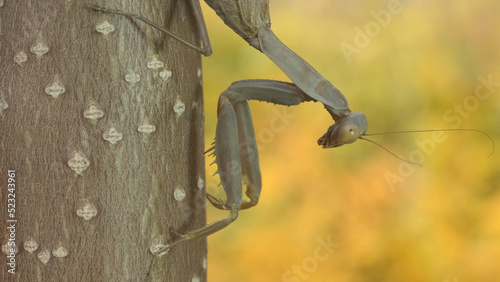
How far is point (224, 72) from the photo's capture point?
109cm

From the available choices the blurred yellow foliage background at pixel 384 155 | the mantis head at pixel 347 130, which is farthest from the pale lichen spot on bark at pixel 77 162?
the blurred yellow foliage background at pixel 384 155

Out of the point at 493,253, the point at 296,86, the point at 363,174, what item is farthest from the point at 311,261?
the point at 296,86

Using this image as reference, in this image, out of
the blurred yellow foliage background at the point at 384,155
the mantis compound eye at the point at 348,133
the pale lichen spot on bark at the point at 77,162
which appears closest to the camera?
the pale lichen spot on bark at the point at 77,162

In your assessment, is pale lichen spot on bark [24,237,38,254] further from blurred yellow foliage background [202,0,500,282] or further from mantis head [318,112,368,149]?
blurred yellow foliage background [202,0,500,282]

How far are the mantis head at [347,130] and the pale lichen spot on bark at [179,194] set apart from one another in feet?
0.65

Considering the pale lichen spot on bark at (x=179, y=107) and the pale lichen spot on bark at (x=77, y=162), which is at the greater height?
the pale lichen spot on bark at (x=179, y=107)

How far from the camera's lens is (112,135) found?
56 cm

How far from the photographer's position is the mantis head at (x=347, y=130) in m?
0.67

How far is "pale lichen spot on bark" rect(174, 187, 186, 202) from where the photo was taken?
601 mm

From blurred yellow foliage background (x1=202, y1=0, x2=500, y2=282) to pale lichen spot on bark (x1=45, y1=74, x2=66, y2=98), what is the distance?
0.52 m

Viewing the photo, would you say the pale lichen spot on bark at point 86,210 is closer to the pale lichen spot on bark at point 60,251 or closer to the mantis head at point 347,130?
the pale lichen spot on bark at point 60,251

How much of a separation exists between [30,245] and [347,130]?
1.20 feet

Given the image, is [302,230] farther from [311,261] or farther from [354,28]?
[354,28]

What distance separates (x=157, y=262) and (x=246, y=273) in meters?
0.53
